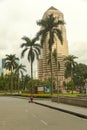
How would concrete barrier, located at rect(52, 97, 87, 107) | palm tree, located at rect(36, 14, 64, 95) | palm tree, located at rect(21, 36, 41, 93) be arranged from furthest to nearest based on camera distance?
palm tree, located at rect(21, 36, 41, 93)
palm tree, located at rect(36, 14, 64, 95)
concrete barrier, located at rect(52, 97, 87, 107)

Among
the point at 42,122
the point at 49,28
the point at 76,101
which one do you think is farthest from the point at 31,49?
the point at 42,122

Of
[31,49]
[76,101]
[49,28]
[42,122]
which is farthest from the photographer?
[31,49]

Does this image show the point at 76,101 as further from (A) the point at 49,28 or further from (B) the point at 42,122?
(A) the point at 49,28

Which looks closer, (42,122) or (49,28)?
(42,122)

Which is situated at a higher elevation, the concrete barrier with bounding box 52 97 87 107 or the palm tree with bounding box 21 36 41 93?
the palm tree with bounding box 21 36 41 93

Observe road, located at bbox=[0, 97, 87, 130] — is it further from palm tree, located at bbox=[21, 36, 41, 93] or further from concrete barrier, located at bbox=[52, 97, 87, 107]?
palm tree, located at bbox=[21, 36, 41, 93]

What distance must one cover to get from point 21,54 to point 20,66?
59.1 metres

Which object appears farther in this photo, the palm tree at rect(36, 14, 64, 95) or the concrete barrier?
the palm tree at rect(36, 14, 64, 95)

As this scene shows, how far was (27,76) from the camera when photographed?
19375 centimetres

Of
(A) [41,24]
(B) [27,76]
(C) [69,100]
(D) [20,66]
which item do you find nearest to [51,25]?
(A) [41,24]

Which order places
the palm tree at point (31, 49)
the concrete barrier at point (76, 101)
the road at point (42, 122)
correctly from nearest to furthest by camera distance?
the road at point (42, 122) < the concrete barrier at point (76, 101) < the palm tree at point (31, 49)

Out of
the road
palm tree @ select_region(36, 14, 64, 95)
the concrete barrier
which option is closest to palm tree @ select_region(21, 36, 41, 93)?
palm tree @ select_region(36, 14, 64, 95)

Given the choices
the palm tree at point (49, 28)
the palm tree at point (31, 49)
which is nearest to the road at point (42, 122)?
the palm tree at point (49, 28)

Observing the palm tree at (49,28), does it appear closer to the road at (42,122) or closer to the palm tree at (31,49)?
the palm tree at (31,49)
